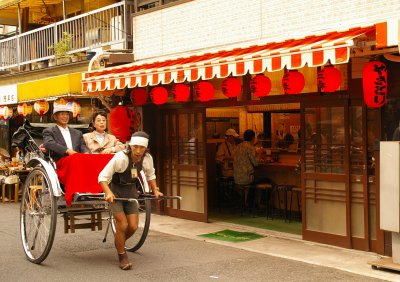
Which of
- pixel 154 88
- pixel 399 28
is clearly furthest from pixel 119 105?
pixel 399 28

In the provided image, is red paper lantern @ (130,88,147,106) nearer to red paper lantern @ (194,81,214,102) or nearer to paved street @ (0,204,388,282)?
red paper lantern @ (194,81,214,102)

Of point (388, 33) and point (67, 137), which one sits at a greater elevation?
point (388, 33)

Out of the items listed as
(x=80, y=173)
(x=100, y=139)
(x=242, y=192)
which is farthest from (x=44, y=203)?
(x=242, y=192)

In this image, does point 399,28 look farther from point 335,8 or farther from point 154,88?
point 154,88

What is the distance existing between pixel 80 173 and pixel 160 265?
5.98 ft

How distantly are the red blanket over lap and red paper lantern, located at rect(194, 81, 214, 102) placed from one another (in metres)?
3.35

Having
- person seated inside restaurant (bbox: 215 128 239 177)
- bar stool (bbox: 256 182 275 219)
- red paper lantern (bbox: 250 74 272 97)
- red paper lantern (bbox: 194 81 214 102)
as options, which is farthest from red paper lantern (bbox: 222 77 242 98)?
person seated inside restaurant (bbox: 215 128 239 177)

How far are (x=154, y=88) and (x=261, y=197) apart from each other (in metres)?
3.99

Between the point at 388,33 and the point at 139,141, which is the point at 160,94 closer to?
the point at 139,141

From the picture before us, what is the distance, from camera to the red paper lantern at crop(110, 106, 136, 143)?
13.9 metres

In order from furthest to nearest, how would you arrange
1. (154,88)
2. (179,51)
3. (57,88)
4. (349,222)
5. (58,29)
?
1. (58,29)
2. (57,88)
3. (179,51)
4. (154,88)
5. (349,222)

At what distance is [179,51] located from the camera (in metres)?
13.6

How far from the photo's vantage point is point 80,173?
866cm

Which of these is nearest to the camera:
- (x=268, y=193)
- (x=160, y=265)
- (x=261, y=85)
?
(x=160, y=265)
